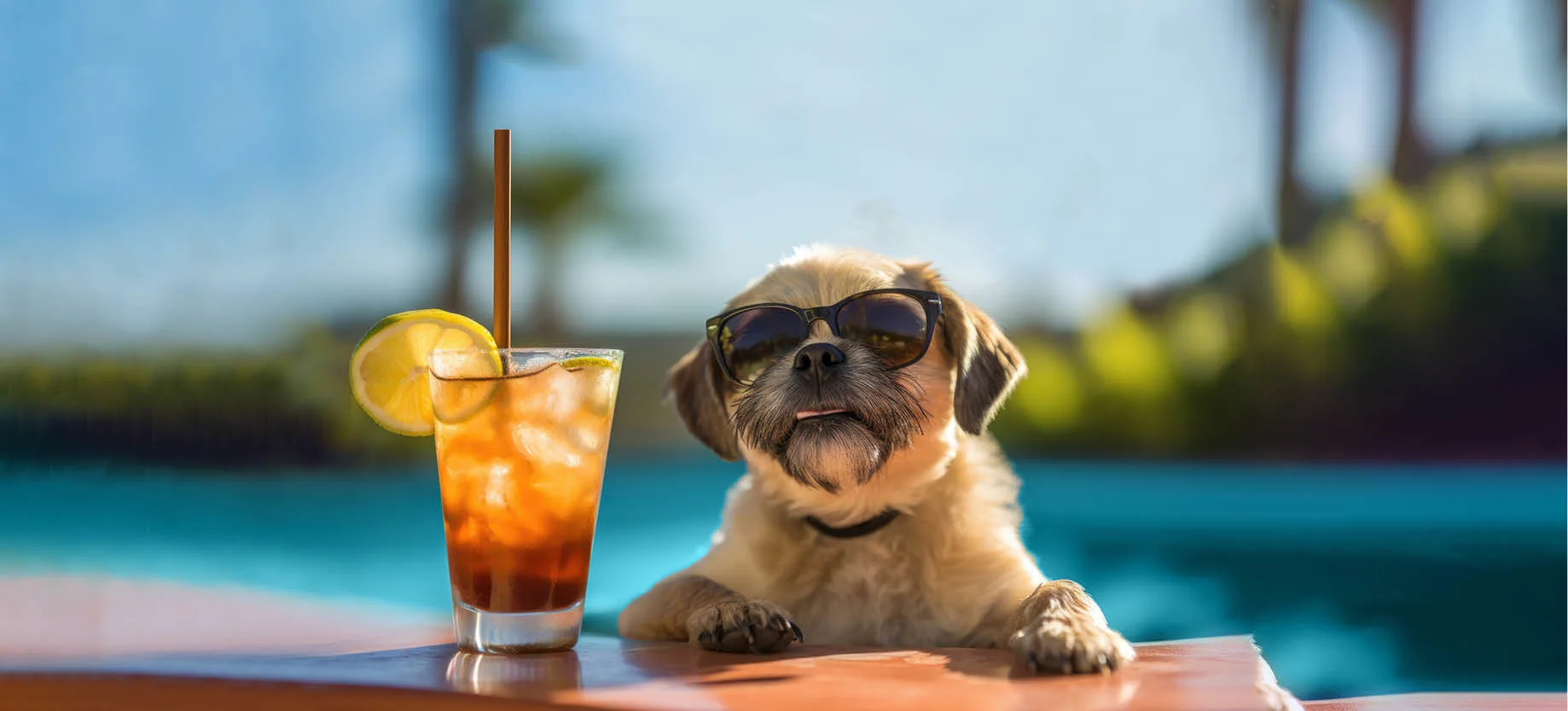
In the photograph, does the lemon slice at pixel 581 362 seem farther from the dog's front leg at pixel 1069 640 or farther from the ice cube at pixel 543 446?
the dog's front leg at pixel 1069 640

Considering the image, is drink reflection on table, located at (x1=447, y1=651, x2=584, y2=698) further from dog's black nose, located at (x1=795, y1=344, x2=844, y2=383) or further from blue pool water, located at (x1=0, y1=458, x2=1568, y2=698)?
blue pool water, located at (x1=0, y1=458, x2=1568, y2=698)

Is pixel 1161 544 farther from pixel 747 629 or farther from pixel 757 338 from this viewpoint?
pixel 747 629

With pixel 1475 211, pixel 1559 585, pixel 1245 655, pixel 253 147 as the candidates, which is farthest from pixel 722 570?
pixel 1475 211

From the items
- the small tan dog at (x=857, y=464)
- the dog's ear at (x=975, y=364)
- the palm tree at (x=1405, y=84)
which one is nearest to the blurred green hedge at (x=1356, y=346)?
the palm tree at (x=1405, y=84)

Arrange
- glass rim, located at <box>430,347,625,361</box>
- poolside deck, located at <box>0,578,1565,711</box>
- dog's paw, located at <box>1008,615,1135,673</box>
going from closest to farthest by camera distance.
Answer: poolside deck, located at <box>0,578,1565,711</box>
dog's paw, located at <box>1008,615,1135,673</box>
glass rim, located at <box>430,347,625,361</box>

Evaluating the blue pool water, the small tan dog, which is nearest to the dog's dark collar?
the small tan dog

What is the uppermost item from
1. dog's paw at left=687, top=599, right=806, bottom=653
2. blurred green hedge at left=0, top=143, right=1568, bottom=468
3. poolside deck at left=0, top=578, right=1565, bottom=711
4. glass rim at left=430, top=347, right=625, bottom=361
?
blurred green hedge at left=0, top=143, right=1568, bottom=468

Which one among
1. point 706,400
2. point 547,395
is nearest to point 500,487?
point 547,395
